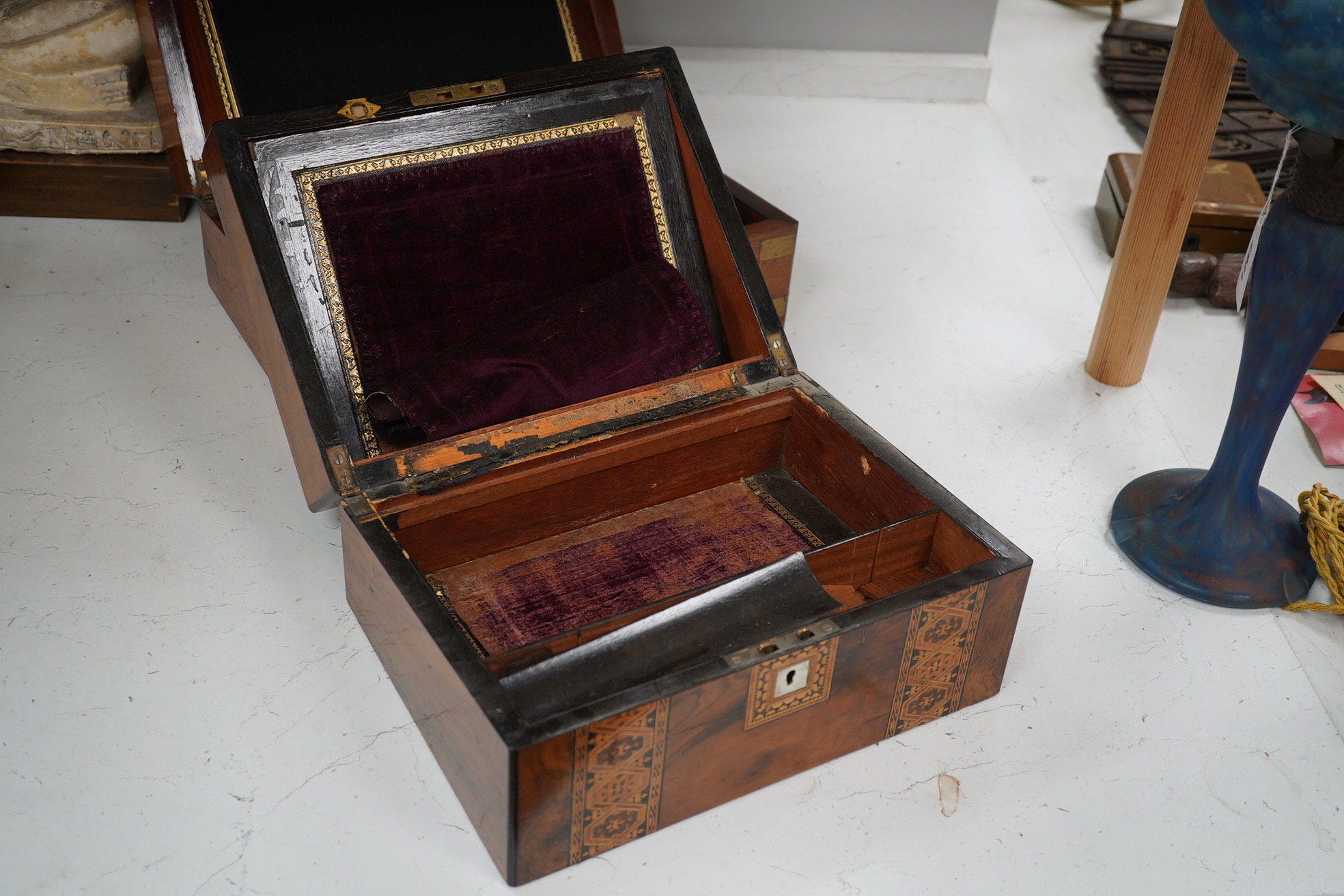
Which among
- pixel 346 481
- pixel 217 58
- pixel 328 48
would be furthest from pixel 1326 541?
pixel 217 58

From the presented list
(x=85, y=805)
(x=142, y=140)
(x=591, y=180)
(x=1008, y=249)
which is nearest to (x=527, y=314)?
(x=591, y=180)

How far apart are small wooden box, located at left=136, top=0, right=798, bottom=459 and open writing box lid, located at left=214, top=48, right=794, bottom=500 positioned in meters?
0.24

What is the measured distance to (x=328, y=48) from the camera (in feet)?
8.13

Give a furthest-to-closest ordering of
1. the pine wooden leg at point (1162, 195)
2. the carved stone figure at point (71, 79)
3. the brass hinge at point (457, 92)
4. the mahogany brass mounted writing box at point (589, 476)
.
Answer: the carved stone figure at point (71, 79)
the pine wooden leg at point (1162, 195)
the brass hinge at point (457, 92)
the mahogany brass mounted writing box at point (589, 476)

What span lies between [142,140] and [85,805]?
1842mm

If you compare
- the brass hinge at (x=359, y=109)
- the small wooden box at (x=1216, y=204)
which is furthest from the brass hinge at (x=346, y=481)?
the small wooden box at (x=1216, y=204)

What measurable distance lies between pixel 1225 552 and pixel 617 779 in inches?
48.1

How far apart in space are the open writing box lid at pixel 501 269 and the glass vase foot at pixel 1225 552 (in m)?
0.77

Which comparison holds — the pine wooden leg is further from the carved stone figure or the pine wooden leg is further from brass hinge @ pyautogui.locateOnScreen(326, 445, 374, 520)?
the carved stone figure

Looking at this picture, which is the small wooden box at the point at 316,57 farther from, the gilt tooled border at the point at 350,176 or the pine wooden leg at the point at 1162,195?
the pine wooden leg at the point at 1162,195

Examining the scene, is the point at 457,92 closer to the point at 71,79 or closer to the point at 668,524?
the point at 668,524

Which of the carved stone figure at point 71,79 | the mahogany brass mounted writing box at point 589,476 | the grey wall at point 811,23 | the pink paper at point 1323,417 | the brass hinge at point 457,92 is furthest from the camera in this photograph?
the grey wall at point 811,23

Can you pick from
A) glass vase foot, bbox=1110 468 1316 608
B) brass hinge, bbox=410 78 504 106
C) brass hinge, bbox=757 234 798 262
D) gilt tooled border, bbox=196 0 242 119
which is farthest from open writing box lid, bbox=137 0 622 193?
glass vase foot, bbox=1110 468 1316 608

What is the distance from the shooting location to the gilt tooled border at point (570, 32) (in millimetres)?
2688
